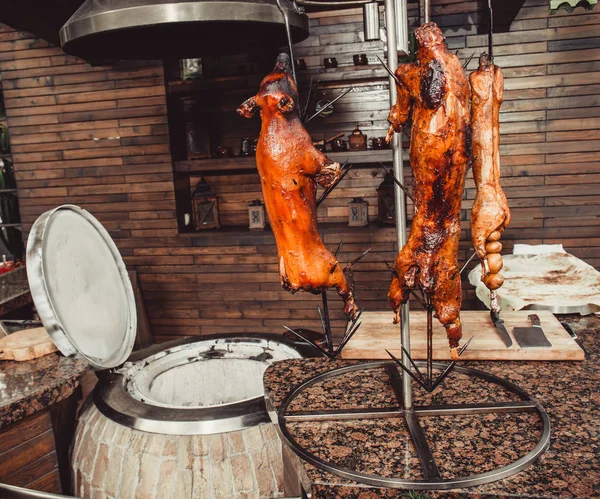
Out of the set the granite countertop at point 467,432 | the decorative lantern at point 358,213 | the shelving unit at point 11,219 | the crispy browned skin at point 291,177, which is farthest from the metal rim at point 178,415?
the shelving unit at point 11,219

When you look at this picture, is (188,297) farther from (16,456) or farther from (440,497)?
(440,497)

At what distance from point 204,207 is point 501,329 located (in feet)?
11.9

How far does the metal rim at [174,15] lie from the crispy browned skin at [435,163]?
46cm

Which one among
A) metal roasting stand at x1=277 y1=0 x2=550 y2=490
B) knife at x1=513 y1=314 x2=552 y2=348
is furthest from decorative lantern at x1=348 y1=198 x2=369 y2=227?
metal roasting stand at x1=277 y1=0 x2=550 y2=490

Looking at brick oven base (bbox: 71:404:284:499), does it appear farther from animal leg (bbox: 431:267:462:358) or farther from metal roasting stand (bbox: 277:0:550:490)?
animal leg (bbox: 431:267:462:358)

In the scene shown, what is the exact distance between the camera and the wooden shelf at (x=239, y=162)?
4434 millimetres

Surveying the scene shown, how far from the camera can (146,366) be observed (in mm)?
2719

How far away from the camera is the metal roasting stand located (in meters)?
1.21

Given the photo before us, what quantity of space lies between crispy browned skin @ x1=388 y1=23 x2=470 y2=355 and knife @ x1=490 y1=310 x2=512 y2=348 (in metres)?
0.55

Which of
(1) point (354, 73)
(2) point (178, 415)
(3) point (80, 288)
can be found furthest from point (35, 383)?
(1) point (354, 73)

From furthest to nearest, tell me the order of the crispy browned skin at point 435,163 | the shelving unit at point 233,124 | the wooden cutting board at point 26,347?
the shelving unit at point 233,124, the wooden cutting board at point 26,347, the crispy browned skin at point 435,163

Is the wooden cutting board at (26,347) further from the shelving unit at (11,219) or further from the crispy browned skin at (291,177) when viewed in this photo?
the shelving unit at (11,219)

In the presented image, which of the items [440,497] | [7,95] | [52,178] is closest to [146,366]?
[440,497]

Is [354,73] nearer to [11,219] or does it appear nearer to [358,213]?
[358,213]
